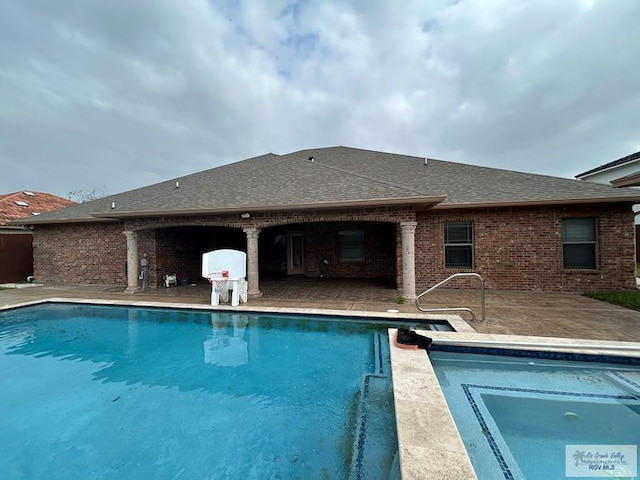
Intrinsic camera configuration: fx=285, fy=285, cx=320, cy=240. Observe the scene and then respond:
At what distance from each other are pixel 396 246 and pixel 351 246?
3071 millimetres

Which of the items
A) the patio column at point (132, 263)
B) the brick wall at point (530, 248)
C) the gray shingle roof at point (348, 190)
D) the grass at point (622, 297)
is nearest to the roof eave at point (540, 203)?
the gray shingle roof at point (348, 190)

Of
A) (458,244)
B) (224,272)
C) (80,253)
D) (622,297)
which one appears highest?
(458,244)

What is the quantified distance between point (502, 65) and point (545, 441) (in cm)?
1357

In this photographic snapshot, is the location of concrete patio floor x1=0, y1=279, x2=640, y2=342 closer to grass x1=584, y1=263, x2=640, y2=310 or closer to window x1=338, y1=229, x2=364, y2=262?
grass x1=584, y1=263, x2=640, y2=310

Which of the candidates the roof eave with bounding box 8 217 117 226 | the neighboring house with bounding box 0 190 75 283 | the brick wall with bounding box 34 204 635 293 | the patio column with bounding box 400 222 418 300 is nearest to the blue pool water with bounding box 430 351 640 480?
the patio column with bounding box 400 222 418 300

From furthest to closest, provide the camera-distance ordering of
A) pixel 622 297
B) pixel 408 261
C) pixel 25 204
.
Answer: pixel 25 204 → pixel 408 261 → pixel 622 297

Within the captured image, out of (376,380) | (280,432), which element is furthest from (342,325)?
(280,432)

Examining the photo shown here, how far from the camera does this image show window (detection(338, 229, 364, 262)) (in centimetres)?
1207

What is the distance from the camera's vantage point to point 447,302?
24.8ft

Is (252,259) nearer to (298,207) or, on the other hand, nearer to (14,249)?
(298,207)

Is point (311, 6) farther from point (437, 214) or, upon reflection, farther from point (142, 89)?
point (142, 89)

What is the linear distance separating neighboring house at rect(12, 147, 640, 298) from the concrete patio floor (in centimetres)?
80

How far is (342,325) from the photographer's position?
251 inches

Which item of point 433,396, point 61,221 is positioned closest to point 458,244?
point 433,396
